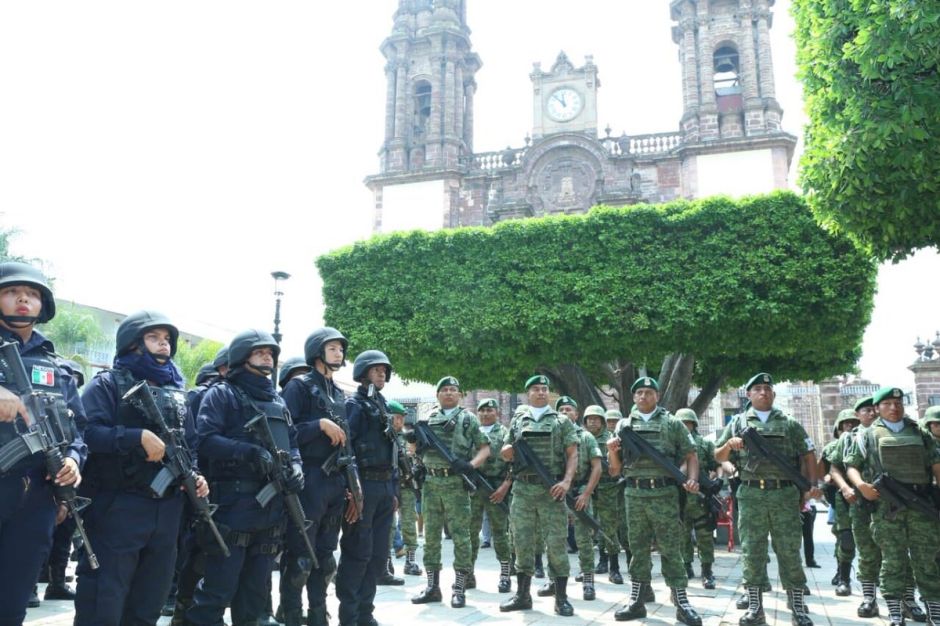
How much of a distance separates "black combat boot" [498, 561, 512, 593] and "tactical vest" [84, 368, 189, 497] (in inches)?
181

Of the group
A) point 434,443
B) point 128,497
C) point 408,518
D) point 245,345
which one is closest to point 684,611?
point 434,443

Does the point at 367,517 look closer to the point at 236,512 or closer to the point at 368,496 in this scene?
the point at 368,496

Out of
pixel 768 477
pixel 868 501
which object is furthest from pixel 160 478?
pixel 868 501

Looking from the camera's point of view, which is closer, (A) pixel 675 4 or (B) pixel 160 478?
(B) pixel 160 478

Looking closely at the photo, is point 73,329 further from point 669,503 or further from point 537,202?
point 669,503

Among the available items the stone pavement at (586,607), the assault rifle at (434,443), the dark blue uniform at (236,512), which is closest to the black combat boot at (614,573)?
the stone pavement at (586,607)

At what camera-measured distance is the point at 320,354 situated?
5723mm

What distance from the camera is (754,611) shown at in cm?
611

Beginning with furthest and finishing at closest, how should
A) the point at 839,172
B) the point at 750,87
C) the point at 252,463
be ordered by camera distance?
the point at 750,87 < the point at 839,172 < the point at 252,463

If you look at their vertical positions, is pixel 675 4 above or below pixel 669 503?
above

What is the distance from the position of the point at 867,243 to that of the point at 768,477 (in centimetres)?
331

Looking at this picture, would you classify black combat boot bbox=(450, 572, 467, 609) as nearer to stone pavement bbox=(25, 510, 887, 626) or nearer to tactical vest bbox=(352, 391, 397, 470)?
stone pavement bbox=(25, 510, 887, 626)

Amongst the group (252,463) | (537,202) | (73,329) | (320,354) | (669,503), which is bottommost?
(669,503)

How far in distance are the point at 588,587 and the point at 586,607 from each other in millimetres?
534
